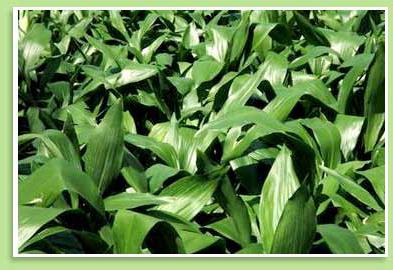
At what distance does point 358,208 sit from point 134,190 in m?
0.41

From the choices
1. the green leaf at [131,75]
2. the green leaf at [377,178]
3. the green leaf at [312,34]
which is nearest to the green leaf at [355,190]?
the green leaf at [377,178]

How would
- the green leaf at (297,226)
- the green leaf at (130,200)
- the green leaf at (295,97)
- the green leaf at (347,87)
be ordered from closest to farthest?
the green leaf at (297,226) < the green leaf at (130,200) < the green leaf at (295,97) < the green leaf at (347,87)

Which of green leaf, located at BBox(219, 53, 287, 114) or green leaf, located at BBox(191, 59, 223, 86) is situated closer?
green leaf, located at BBox(219, 53, 287, 114)

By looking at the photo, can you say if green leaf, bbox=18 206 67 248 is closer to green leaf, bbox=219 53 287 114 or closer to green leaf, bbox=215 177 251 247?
green leaf, bbox=215 177 251 247

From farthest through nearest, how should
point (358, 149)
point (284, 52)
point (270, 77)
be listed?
point (284, 52), point (270, 77), point (358, 149)

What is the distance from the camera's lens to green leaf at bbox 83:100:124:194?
1.16m

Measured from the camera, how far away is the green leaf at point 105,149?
116 cm

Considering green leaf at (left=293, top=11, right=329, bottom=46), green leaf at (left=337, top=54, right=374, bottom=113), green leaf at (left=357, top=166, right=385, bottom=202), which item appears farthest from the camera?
green leaf at (left=293, top=11, right=329, bottom=46)

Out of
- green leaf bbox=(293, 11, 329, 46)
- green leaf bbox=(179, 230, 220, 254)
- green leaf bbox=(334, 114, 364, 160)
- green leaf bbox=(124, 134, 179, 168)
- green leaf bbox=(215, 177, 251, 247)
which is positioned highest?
green leaf bbox=(293, 11, 329, 46)

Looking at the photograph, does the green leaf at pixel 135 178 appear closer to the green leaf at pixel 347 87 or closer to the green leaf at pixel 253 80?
the green leaf at pixel 253 80

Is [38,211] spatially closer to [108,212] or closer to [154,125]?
[108,212]

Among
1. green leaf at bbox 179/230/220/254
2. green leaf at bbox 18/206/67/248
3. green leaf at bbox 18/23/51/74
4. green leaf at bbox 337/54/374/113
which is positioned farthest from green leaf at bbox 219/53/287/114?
A: green leaf at bbox 18/23/51/74

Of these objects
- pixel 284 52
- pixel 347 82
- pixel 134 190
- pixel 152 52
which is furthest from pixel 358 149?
pixel 152 52

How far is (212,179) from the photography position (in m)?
1.14
